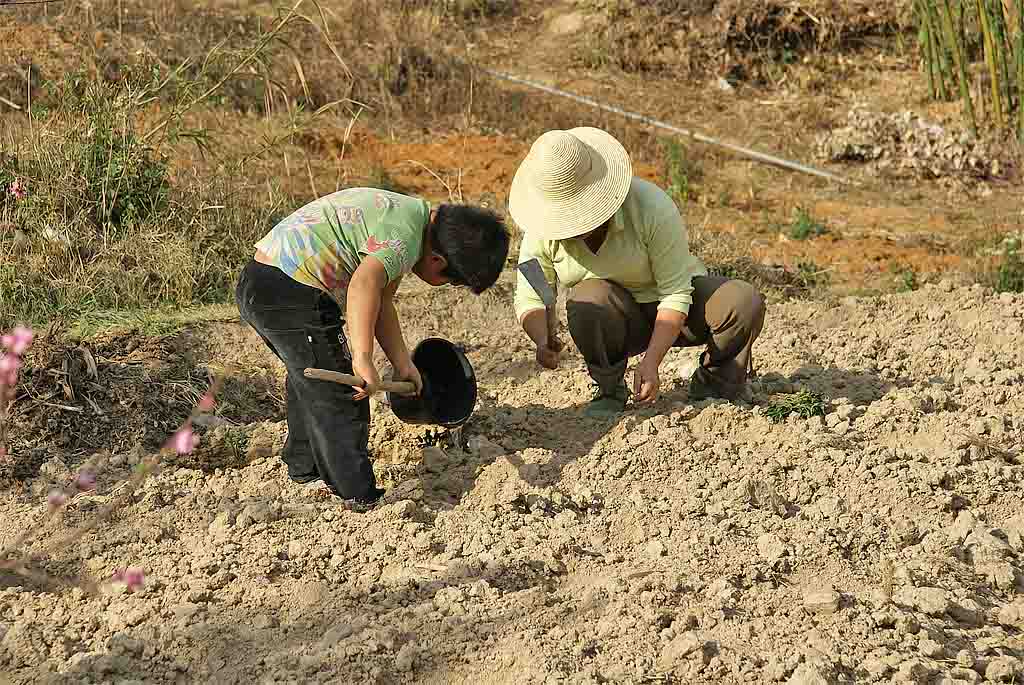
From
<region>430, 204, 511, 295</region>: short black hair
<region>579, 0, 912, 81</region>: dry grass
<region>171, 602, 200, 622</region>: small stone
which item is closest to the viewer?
<region>171, 602, 200, 622</region>: small stone

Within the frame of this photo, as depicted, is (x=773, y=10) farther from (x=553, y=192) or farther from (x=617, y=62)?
(x=553, y=192)

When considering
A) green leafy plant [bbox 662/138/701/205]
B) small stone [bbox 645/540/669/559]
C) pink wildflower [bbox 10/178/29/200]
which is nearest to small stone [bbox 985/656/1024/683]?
small stone [bbox 645/540/669/559]

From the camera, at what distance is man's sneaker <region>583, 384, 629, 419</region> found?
3986 millimetres

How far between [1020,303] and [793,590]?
2598 mm

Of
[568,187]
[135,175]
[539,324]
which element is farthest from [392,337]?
[135,175]

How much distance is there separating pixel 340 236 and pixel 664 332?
105 cm

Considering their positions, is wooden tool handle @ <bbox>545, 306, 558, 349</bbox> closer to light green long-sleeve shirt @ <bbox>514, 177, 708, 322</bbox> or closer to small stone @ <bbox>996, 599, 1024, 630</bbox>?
light green long-sleeve shirt @ <bbox>514, 177, 708, 322</bbox>

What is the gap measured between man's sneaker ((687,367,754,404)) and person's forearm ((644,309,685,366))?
490 mm

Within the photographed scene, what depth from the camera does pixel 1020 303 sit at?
16.3 ft

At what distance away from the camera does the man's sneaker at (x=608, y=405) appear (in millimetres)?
3986

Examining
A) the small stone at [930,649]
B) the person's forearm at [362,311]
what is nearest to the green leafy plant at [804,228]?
the person's forearm at [362,311]

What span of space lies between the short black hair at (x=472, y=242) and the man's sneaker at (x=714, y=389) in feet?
3.75

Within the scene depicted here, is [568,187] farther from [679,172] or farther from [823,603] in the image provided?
[679,172]

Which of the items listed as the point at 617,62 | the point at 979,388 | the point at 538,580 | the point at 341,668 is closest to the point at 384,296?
the point at 538,580
